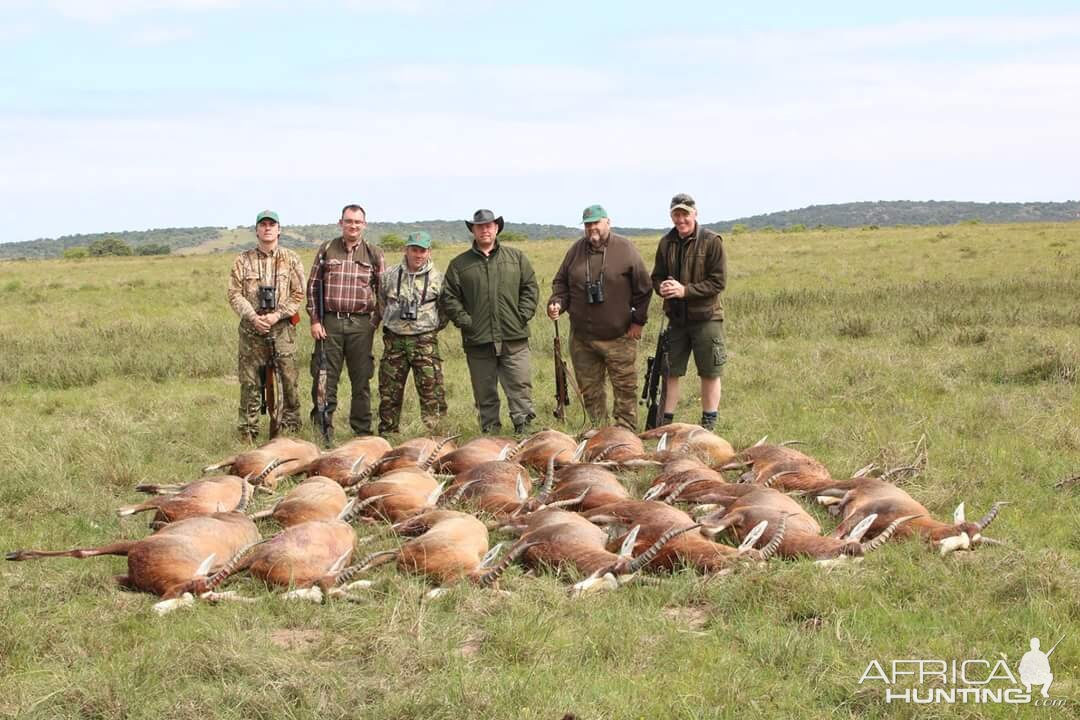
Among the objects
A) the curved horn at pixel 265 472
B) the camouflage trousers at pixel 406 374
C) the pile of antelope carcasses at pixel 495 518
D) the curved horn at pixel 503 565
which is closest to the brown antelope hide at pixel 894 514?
the pile of antelope carcasses at pixel 495 518

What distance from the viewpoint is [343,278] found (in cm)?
893

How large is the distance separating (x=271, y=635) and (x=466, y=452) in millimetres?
2754

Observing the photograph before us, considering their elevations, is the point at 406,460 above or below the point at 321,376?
below

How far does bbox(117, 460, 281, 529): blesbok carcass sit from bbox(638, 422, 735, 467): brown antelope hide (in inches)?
111

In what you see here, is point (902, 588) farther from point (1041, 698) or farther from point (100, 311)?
point (100, 311)

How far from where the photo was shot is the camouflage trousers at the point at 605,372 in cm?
898

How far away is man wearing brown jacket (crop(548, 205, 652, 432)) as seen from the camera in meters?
8.86

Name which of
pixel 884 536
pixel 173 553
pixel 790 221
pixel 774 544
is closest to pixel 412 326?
pixel 173 553

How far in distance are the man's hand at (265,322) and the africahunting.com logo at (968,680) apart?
6.21 metres

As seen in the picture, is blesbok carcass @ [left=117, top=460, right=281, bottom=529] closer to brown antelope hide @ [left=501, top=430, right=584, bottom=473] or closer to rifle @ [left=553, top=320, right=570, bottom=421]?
brown antelope hide @ [left=501, top=430, right=584, bottom=473]

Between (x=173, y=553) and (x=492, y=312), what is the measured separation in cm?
432

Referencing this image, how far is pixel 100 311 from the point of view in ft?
63.9

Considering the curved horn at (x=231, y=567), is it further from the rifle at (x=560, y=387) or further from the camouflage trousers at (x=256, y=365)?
the rifle at (x=560, y=387)

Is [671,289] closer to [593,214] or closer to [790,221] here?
[593,214]
